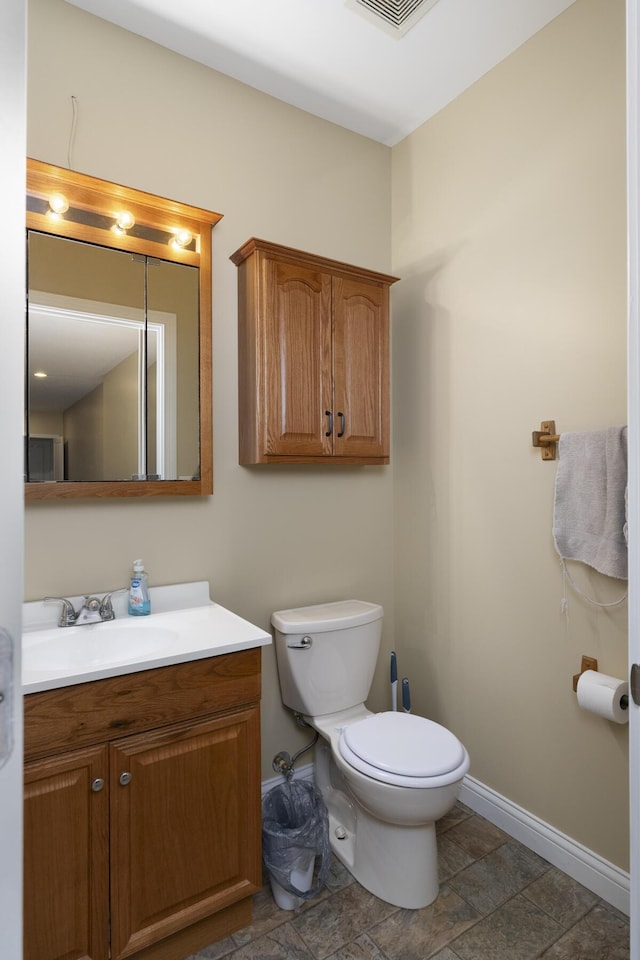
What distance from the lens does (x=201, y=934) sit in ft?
5.03

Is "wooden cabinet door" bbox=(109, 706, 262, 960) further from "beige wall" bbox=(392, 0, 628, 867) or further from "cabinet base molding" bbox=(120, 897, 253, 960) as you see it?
"beige wall" bbox=(392, 0, 628, 867)

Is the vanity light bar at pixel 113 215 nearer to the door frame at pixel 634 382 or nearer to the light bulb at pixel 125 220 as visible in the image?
the light bulb at pixel 125 220

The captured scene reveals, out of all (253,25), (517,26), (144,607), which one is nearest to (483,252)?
(517,26)

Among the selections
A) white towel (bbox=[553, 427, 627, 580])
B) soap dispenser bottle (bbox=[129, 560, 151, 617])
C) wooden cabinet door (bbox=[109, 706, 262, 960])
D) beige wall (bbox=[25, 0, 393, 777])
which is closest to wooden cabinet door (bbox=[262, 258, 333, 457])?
beige wall (bbox=[25, 0, 393, 777])

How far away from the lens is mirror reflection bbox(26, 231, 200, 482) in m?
1.71

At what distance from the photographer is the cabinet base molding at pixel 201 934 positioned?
146cm

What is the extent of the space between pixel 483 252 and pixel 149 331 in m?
1.30

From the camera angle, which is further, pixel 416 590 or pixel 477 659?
pixel 416 590

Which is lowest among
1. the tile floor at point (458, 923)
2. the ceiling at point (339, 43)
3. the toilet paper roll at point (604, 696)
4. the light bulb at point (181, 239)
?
the tile floor at point (458, 923)

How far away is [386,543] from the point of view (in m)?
2.54

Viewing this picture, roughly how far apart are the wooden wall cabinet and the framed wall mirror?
156mm

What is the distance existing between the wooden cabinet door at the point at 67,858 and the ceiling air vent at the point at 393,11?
235cm

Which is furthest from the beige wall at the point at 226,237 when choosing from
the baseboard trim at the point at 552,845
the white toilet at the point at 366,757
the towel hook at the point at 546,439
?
the towel hook at the point at 546,439

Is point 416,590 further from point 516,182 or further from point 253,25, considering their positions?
point 253,25
